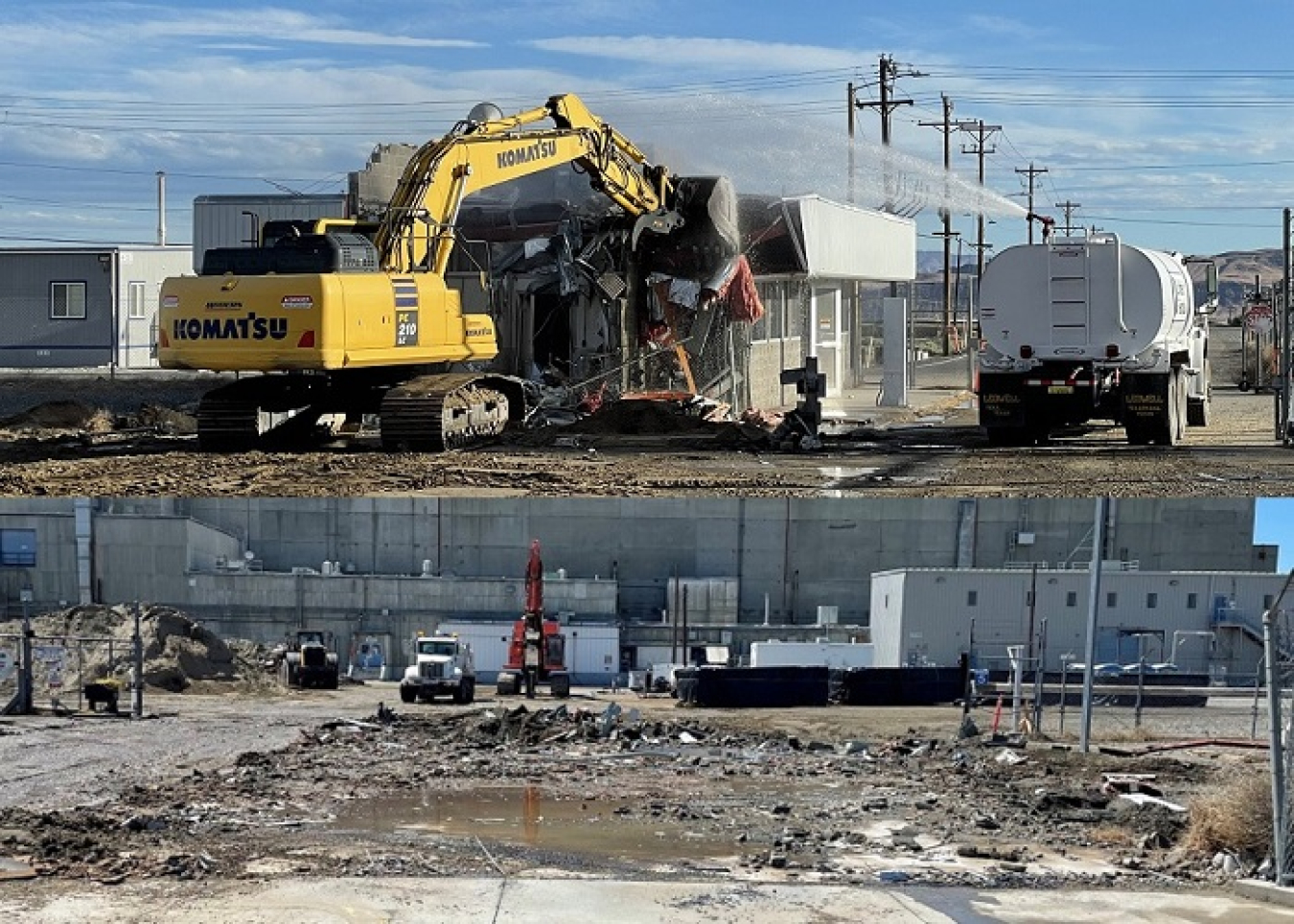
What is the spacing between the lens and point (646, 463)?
23156 millimetres

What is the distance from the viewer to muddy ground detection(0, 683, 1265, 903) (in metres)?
16.0

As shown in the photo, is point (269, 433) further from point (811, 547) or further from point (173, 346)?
point (811, 547)

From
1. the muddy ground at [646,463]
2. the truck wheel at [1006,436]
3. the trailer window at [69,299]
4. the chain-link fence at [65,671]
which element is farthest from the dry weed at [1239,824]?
the trailer window at [69,299]

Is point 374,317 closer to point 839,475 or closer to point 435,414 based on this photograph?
point 435,414

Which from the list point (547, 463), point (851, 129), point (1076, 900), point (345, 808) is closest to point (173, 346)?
point (547, 463)

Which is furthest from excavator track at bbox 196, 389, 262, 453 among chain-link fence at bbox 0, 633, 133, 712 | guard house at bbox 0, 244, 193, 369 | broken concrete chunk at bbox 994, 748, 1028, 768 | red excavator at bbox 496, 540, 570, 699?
guard house at bbox 0, 244, 193, 369

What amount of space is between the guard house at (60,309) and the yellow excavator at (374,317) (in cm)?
1970

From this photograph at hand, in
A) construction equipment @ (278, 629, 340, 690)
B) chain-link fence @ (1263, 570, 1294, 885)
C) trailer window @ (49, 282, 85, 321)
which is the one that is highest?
trailer window @ (49, 282, 85, 321)

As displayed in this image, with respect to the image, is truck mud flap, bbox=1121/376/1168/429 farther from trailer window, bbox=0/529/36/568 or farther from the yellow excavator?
trailer window, bbox=0/529/36/568

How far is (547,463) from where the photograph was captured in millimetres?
22734

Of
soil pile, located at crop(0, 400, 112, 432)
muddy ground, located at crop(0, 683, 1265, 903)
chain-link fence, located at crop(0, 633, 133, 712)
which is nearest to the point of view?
muddy ground, located at crop(0, 683, 1265, 903)

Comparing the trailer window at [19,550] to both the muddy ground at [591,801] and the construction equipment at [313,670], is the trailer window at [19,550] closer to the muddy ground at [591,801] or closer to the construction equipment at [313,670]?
the construction equipment at [313,670]

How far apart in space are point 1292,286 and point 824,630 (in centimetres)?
3103

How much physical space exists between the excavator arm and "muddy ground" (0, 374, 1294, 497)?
9.64ft
